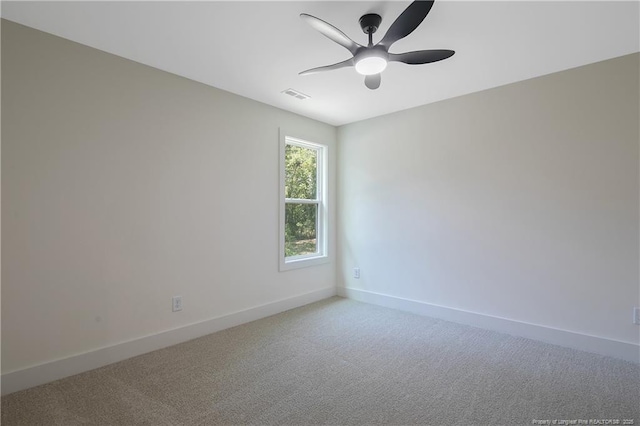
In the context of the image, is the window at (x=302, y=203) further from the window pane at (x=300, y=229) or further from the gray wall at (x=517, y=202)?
the gray wall at (x=517, y=202)

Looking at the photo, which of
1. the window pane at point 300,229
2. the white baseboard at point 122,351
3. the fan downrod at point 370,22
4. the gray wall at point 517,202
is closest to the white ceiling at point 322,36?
the fan downrod at point 370,22

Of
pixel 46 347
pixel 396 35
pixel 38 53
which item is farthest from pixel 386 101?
pixel 46 347

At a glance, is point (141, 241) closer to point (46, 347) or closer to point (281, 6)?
point (46, 347)

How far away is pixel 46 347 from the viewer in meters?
2.19

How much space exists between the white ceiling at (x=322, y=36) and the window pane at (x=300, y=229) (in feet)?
5.17

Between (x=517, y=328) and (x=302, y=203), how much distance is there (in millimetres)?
2707

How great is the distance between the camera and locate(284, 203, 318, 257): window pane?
13.2 feet

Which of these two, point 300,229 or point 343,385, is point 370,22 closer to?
point 343,385

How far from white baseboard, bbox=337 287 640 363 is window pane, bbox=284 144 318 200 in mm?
1545

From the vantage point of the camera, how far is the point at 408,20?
172cm

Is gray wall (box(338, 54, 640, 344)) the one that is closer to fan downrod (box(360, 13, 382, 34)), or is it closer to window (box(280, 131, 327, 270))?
window (box(280, 131, 327, 270))

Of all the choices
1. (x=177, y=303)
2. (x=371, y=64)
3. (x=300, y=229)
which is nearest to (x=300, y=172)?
(x=300, y=229)

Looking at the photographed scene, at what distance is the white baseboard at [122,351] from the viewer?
2.08 metres

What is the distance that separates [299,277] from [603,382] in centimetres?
289
